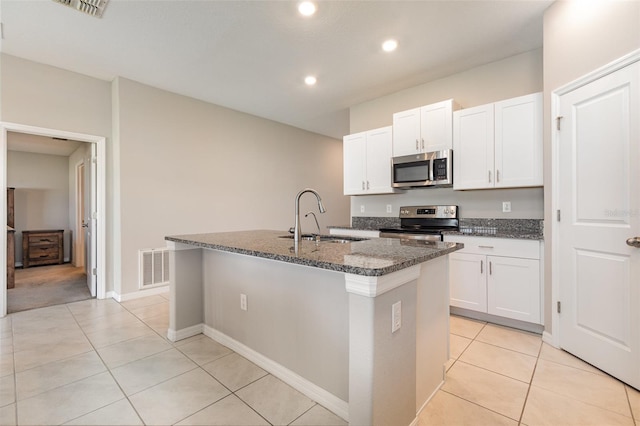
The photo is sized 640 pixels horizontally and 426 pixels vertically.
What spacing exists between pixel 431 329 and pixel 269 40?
2.86 metres

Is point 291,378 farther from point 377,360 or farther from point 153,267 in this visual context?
point 153,267

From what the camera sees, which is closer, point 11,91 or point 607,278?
point 607,278

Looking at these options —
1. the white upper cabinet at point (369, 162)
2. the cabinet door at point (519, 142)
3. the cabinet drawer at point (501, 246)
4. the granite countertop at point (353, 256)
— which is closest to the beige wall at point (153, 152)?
the white upper cabinet at point (369, 162)

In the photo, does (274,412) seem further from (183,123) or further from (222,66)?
(183,123)

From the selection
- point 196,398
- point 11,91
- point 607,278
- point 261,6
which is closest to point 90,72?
point 11,91

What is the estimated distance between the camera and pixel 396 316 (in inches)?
52.3

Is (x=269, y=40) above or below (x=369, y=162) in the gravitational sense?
above

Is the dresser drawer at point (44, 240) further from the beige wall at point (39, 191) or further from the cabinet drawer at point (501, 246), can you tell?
the cabinet drawer at point (501, 246)

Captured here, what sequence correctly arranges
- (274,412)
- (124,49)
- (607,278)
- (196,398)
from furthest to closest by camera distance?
1. (124,49)
2. (607,278)
3. (196,398)
4. (274,412)

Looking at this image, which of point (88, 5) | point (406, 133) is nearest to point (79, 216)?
point (88, 5)

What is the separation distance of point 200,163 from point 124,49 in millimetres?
1683

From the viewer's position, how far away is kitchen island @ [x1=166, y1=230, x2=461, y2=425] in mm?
1240

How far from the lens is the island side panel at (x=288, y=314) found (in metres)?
A: 1.62

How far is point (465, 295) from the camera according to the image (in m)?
2.98
